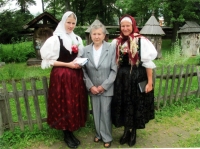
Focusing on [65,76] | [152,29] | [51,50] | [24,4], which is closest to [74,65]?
[65,76]

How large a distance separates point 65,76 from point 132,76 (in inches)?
36.8

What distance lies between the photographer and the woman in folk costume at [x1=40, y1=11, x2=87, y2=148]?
2.91m

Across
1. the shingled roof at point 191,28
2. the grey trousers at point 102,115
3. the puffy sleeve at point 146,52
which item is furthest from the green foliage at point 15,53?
the puffy sleeve at point 146,52

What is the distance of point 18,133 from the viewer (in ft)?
11.8

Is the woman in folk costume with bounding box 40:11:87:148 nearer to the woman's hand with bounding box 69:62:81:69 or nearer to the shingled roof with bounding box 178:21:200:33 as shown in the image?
the woman's hand with bounding box 69:62:81:69

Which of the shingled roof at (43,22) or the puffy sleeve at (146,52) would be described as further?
the shingled roof at (43,22)

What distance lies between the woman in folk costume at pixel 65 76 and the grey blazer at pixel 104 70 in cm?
14

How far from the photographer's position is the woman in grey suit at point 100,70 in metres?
2.96

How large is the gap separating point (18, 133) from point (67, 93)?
1.34 metres

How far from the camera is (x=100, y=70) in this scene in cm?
299

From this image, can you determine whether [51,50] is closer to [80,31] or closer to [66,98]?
[66,98]

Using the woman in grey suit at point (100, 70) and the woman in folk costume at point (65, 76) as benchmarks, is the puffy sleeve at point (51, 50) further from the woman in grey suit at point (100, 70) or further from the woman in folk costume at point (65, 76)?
the woman in grey suit at point (100, 70)

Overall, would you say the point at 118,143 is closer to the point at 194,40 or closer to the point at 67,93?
the point at 67,93

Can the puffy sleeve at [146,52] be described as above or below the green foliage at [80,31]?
below
